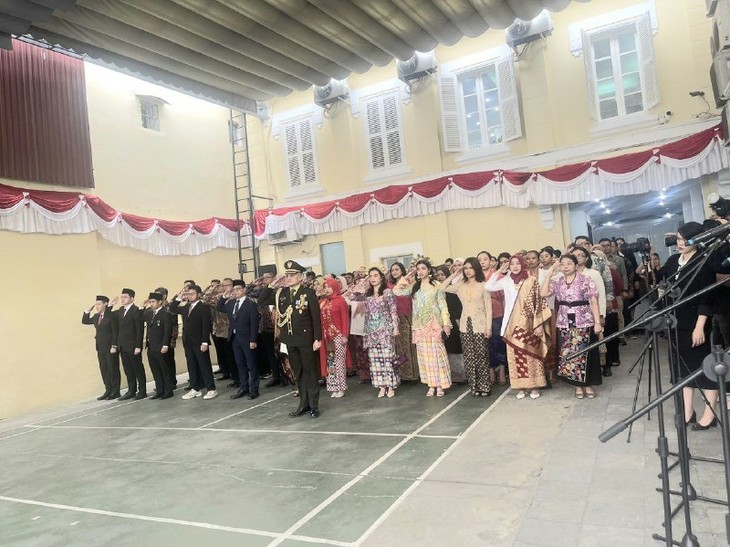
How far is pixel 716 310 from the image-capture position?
321 cm

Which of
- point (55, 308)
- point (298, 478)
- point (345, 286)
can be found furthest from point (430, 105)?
point (298, 478)

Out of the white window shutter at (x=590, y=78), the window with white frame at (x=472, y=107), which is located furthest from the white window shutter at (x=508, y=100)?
the white window shutter at (x=590, y=78)

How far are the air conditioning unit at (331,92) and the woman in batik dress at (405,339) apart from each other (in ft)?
18.0

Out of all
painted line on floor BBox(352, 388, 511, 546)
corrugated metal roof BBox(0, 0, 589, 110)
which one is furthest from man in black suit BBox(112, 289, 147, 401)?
painted line on floor BBox(352, 388, 511, 546)

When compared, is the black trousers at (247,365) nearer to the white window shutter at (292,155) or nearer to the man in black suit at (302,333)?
the man in black suit at (302,333)

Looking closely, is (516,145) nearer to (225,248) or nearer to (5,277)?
(225,248)

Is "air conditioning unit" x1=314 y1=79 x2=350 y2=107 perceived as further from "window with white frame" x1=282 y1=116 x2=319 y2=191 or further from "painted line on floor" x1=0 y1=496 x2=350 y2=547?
"painted line on floor" x1=0 y1=496 x2=350 y2=547

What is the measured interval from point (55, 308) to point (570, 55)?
879cm

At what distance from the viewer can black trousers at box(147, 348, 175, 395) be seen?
6.91 metres

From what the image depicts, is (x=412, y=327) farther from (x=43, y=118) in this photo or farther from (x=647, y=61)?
(x=43, y=118)

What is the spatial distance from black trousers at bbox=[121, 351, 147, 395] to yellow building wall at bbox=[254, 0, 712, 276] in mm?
4387

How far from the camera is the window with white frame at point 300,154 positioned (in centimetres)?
1073

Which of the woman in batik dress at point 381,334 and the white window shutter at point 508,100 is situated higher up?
the white window shutter at point 508,100

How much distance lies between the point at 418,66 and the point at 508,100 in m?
1.74
